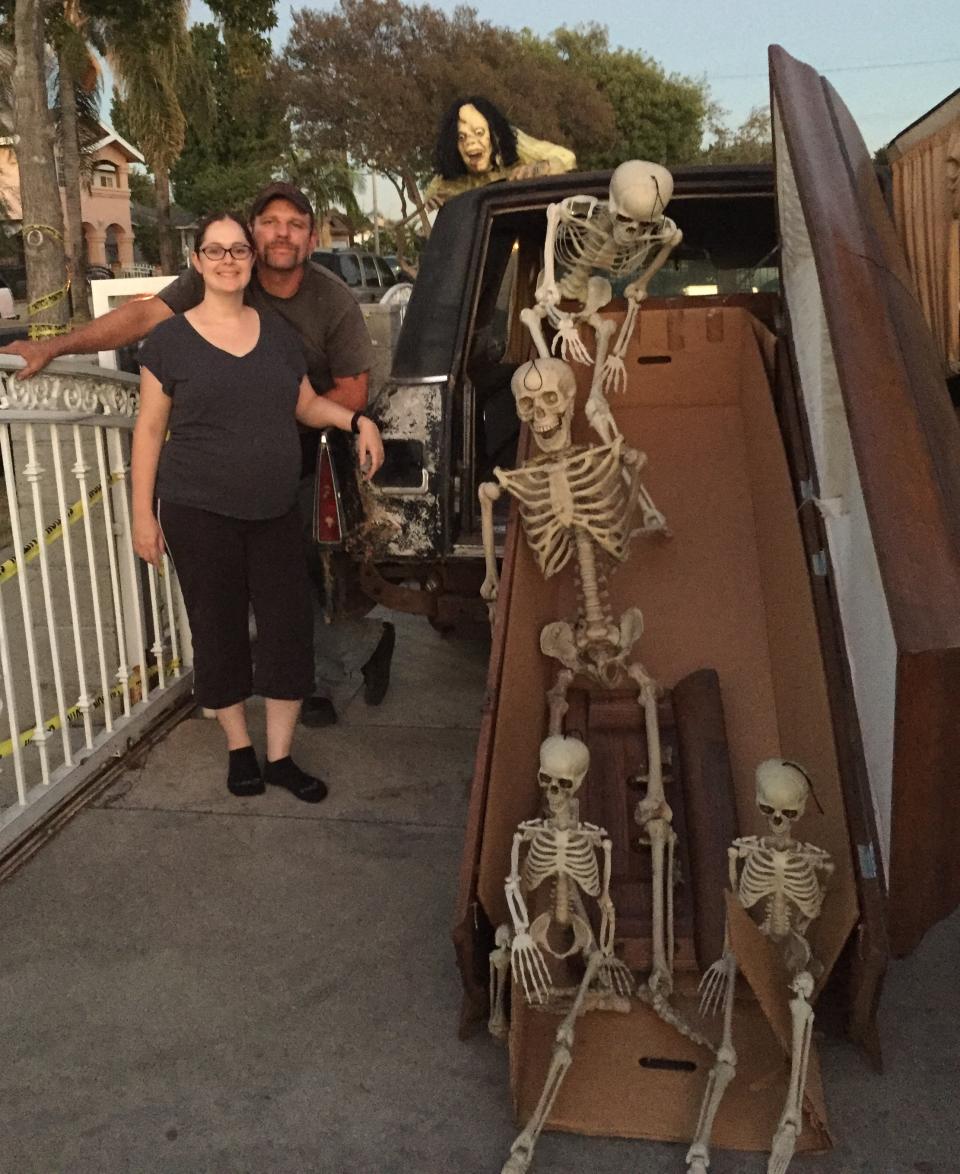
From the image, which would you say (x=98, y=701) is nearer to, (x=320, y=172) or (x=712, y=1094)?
(x=712, y=1094)

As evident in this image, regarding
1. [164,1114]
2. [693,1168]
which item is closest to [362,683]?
[164,1114]

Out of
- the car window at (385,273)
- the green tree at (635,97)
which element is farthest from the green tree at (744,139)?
the car window at (385,273)

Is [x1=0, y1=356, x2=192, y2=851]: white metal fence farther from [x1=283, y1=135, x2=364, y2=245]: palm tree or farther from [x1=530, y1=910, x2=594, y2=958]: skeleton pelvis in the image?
[x1=283, y1=135, x2=364, y2=245]: palm tree

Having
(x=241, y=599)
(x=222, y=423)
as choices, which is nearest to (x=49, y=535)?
(x=241, y=599)

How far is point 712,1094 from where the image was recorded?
215cm

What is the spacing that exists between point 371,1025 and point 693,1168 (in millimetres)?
830

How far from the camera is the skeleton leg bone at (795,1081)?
2033 mm

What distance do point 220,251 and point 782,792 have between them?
222 centimetres

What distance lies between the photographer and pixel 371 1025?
8.49 feet

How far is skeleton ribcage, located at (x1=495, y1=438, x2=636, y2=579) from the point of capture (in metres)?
3.05

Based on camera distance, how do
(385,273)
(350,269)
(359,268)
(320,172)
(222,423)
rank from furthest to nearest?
(320,172) → (385,273) → (359,268) → (350,269) → (222,423)

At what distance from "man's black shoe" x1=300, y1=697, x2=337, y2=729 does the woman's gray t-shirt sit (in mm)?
1161

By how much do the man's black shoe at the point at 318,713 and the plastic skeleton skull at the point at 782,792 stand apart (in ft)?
7.87

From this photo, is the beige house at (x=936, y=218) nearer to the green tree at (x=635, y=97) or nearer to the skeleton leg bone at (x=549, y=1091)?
the skeleton leg bone at (x=549, y=1091)
